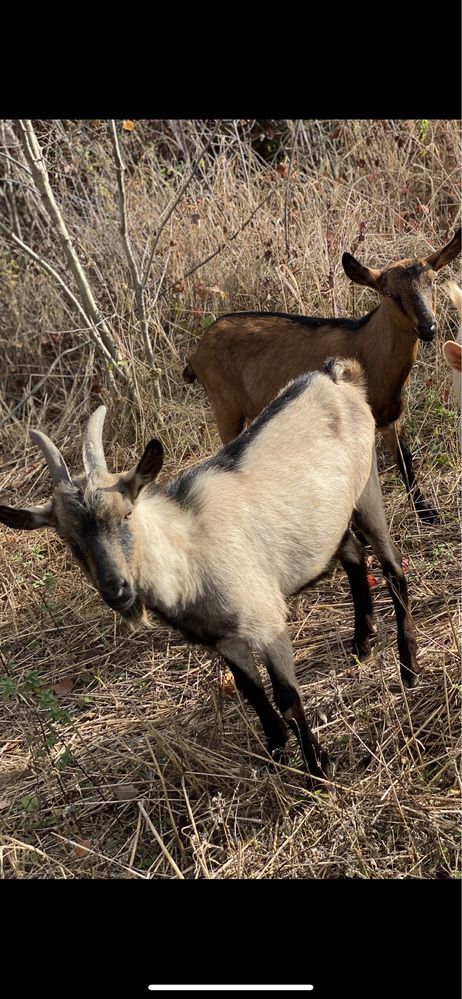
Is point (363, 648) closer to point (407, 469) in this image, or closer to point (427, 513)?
point (427, 513)

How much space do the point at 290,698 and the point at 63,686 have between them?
1.57 m

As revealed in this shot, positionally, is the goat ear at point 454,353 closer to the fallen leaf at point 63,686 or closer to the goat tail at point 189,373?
the fallen leaf at point 63,686

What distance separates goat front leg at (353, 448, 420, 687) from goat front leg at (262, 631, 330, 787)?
0.62 metres

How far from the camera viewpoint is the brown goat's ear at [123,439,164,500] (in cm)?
307

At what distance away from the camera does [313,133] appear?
7.88 m

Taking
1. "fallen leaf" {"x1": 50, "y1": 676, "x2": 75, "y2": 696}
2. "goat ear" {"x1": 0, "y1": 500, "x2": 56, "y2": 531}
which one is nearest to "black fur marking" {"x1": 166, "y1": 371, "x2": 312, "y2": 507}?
"goat ear" {"x1": 0, "y1": 500, "x2": 56, "y2": 531}

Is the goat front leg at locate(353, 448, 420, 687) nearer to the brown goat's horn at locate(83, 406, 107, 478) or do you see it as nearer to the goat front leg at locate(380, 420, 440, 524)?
the goat front leg at locate(380, 420, 440, 524)

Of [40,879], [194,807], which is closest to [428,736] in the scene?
[194,807]

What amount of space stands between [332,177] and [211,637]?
5100mm

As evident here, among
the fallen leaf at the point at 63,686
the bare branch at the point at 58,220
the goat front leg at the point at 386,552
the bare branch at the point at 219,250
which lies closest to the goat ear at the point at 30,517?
the goat front leg at the point at 386,552

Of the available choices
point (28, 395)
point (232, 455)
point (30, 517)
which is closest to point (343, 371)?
point (232, 455)

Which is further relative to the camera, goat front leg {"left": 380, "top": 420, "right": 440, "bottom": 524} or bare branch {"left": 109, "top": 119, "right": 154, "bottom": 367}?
bare branch {"left": 109, "top": 119, "right": 154, "bottom": 367}

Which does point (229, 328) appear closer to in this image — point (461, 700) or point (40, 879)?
point (461, 700)

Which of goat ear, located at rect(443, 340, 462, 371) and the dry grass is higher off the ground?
goat ear, located at rect(443, 340, 462, 371)
